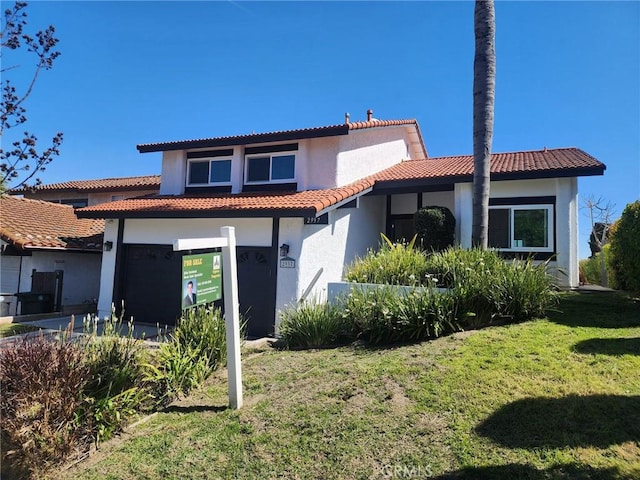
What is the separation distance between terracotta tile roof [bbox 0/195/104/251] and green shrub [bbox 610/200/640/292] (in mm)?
16989

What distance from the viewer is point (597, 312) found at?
8453mm

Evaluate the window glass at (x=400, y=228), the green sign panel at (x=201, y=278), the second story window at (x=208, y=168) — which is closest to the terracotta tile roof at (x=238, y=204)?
the second story window at (x=208, y=168)

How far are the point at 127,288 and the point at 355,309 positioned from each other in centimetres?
876

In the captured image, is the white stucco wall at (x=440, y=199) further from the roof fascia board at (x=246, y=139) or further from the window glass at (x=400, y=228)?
the roof fascia board at (x=246, y=139)

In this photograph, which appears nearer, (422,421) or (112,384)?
(422,421)

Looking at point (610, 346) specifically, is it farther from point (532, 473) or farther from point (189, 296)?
point (189, 296)

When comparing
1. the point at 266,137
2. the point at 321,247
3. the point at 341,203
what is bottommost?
the point at 321,247

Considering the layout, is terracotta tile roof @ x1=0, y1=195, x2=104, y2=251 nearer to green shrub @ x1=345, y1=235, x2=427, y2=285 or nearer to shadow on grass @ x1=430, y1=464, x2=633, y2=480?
green shrub @ x1=345, y1=235, x2=427, y2=285

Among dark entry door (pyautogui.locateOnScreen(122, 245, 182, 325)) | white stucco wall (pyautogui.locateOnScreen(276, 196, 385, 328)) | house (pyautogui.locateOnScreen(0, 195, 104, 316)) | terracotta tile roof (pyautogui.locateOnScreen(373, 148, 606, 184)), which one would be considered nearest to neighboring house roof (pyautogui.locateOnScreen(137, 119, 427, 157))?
terracotta tile roof (pyautogui.locateOnScreen(373, 148, 606, 184))

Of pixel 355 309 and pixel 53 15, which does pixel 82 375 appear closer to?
pixel 355 309

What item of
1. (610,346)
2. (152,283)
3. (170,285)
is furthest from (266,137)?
Answer: (610,346)

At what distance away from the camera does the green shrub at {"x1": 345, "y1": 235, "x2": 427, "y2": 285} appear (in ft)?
31.0

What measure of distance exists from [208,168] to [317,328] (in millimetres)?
9529

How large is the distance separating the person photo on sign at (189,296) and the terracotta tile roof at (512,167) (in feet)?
33.8
